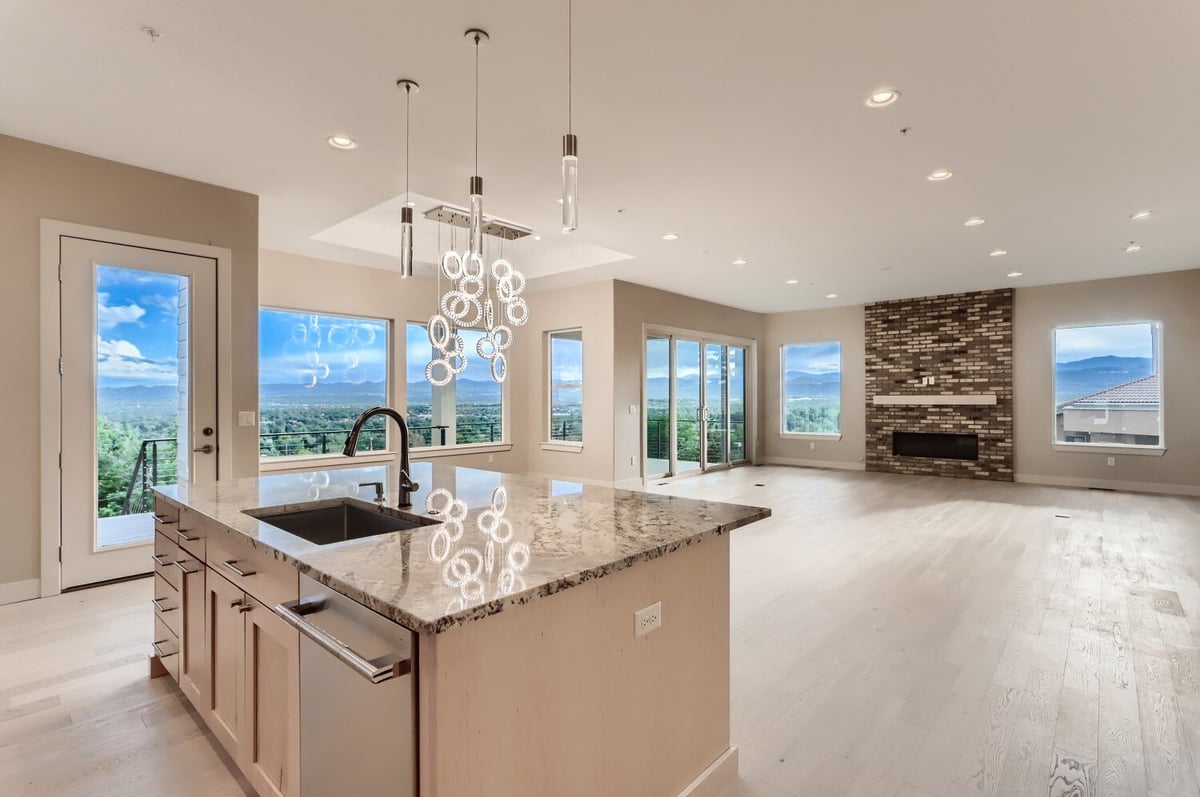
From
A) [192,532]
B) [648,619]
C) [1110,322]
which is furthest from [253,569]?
[1110,322]

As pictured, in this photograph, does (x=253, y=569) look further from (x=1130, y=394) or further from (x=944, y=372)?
(x=1130, y=394)

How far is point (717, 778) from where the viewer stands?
1811 mm

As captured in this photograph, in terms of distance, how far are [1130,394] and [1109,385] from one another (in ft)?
0.80

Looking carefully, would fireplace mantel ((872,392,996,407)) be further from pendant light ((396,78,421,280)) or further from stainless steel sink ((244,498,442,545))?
stainless steel sink ((244,498,442,545))

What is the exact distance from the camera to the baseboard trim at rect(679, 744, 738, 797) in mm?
1728

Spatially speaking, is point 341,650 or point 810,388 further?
point 810,388

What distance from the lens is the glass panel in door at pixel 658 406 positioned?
8.23 metres

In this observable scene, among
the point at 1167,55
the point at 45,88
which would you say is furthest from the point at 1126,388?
the point at 45,88

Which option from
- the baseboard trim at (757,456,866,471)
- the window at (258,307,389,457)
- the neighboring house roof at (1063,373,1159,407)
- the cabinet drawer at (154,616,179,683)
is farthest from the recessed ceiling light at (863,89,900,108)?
the baseboard trim at (757,456,866,471)

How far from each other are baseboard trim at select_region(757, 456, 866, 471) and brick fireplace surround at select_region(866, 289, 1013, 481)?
0.28 metres

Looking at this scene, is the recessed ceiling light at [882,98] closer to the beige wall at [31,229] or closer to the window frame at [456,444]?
the beige wall at [31,229]

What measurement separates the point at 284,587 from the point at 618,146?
307 cm

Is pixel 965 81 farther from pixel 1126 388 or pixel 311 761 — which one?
pixel 1126 388

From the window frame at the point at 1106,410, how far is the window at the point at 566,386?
667cm
